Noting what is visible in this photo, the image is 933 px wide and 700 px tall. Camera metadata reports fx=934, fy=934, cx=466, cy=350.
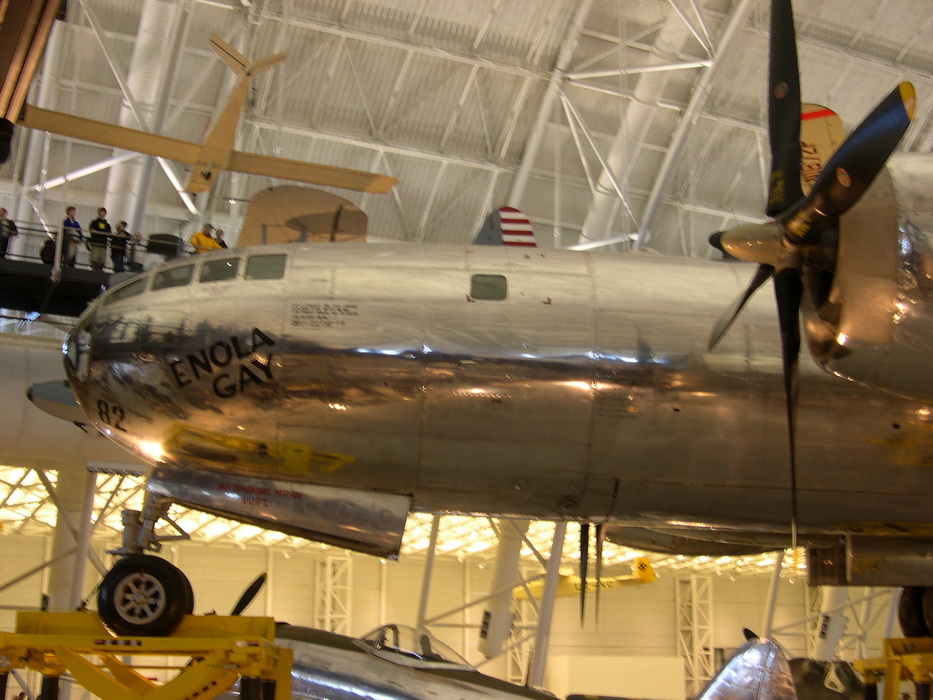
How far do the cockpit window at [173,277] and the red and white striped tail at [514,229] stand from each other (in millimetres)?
4600

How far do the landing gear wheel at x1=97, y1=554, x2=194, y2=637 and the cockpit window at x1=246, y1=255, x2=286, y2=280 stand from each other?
2.99m

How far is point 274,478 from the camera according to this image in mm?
9312

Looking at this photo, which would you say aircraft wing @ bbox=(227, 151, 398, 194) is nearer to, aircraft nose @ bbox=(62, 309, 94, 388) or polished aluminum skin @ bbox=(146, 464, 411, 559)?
aircraft nose @ bbox=(62, 309, 94, 388)

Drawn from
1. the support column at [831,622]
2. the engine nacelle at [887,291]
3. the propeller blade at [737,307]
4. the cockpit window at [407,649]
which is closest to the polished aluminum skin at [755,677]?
the cockpit window at [407,649]

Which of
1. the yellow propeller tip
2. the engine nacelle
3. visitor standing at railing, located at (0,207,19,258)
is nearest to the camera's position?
the yellow propeller tip

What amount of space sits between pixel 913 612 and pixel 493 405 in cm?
614

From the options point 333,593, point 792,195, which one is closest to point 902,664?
point 792,195

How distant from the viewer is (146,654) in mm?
8602

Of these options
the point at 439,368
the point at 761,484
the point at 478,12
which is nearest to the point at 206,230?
the point at 478,12

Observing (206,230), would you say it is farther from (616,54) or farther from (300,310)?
(616,54)

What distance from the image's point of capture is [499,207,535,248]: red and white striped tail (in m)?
12.9

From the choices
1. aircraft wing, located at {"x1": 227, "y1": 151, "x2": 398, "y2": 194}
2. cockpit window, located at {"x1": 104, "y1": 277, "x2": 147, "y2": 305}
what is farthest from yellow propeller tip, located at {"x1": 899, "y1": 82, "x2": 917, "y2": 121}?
aircraft wing, located at {"x1": 227, "y1": 151, "x2": 398, "y2": 194}

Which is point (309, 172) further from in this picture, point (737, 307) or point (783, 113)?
point (737, 307)

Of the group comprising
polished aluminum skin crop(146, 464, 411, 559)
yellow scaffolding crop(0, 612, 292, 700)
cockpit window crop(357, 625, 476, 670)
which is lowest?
yellow scaffolding crop(0, 612, 292, 700)
